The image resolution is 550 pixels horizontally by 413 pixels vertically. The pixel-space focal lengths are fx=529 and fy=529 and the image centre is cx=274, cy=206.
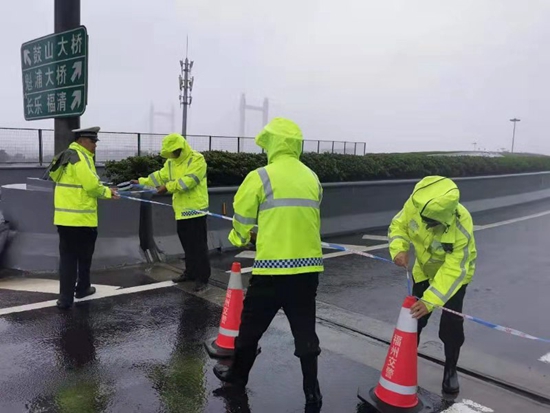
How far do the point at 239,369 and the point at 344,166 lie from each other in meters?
8.31

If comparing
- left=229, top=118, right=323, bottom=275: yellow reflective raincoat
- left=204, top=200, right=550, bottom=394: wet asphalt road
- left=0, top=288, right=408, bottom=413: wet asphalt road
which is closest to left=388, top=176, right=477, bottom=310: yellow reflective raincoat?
left=229, top=118, right=323, bottom=275: yellow reflective raincoat

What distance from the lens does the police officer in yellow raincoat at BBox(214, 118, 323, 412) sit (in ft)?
11.5

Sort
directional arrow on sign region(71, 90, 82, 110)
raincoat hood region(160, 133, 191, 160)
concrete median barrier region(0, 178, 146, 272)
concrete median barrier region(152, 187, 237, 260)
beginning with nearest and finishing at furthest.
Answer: raincoat hood region(160, 133, 191, 160), directional arrow on sign region(71, 90, 82, 110), concrete median barrier region(0, 178, 146, 272), concrete median barrier region(152, 187, 237, 260)

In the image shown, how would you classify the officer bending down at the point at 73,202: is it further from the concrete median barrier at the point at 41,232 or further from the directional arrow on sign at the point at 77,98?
the concrete median barrier at the point at 41,232

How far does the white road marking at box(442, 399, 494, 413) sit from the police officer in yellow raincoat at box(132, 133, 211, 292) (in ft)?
11.0

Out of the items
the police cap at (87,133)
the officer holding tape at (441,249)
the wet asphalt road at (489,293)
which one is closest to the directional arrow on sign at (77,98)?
the police cap at (87,133)

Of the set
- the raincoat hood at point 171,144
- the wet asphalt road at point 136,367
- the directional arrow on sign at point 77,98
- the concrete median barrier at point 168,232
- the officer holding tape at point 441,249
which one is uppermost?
the directional arrow on sign at point 77,98

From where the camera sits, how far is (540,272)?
8219mm

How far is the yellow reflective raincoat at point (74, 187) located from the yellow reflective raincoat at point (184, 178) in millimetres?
915

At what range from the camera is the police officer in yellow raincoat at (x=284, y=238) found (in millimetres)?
3510

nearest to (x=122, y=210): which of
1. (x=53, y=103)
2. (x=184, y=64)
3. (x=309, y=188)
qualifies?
(x=53, y=103)

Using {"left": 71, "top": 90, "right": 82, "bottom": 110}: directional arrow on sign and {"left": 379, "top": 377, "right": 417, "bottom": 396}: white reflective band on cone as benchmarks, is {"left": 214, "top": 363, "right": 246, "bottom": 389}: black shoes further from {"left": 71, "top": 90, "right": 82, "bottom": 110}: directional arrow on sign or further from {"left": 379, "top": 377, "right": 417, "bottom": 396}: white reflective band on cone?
{"left": 71, "top": 90, "right": 82, "bottom": 110}: directional arrow on sign

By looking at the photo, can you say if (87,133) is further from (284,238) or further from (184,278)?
(284,238)

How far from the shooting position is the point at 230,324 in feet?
15.0
